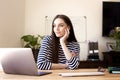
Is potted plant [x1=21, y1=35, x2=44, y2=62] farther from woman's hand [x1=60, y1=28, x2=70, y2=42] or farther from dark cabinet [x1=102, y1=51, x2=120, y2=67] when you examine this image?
woman's hand [x1=60, y1=28, x2=70, y2=42]

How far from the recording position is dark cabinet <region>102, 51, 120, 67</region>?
4086mm

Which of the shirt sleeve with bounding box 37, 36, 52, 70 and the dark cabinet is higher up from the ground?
the shirt sleeve with bounding box 37, 36, 52, 70

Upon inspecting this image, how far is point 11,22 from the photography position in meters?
3.77

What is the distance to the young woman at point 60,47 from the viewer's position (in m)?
2.19

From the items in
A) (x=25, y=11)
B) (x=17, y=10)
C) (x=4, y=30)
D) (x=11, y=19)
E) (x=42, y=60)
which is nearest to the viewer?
(x=42, y=60)

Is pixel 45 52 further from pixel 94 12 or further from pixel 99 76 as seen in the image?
pixel 94 12

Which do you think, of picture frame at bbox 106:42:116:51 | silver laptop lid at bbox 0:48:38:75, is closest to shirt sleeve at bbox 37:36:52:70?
silver laptop lid at bbox 0:48:38:75

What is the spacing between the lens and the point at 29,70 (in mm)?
1450

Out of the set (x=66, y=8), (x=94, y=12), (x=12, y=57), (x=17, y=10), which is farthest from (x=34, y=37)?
(x=12, y=57)

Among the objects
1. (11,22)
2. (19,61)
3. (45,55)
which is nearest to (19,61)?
(19,61)

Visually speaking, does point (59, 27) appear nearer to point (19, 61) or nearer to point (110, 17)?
point (19, 61)

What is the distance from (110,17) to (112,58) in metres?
0.79

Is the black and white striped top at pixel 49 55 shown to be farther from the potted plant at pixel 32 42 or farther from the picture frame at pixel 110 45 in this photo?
the picture frame at pixel 110 45

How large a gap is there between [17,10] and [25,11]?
1.06 feet
